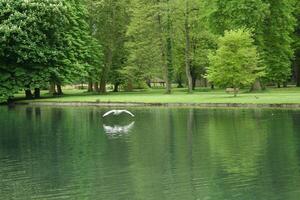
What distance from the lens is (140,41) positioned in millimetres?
70812

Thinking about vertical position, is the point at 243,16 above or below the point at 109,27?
below

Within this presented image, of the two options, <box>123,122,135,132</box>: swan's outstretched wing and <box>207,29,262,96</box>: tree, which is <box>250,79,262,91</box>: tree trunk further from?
<box>123,122,135,132</box>: swan's outstretched wing

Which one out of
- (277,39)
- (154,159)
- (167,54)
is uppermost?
(277,39)

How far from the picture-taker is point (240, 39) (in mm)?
54000

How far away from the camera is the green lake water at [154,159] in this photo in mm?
15820

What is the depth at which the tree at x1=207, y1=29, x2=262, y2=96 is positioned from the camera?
53625 mm

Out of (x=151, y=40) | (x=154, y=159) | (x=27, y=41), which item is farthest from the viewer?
(x=151, y=40)

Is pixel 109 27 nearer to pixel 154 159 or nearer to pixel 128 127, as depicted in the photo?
pixel 128 127

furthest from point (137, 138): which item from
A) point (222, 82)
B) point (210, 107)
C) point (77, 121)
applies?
point (222, 82)

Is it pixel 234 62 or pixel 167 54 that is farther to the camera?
pixel 167 54

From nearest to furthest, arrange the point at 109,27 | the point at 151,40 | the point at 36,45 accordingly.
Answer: the point at 36,45
the point at 151,40
the point at 109,27

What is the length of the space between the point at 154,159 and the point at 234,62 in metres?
33.7

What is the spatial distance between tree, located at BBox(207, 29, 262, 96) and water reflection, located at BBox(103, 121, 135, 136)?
20123 millimetres

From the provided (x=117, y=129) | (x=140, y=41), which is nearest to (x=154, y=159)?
(x=117, y=129)
